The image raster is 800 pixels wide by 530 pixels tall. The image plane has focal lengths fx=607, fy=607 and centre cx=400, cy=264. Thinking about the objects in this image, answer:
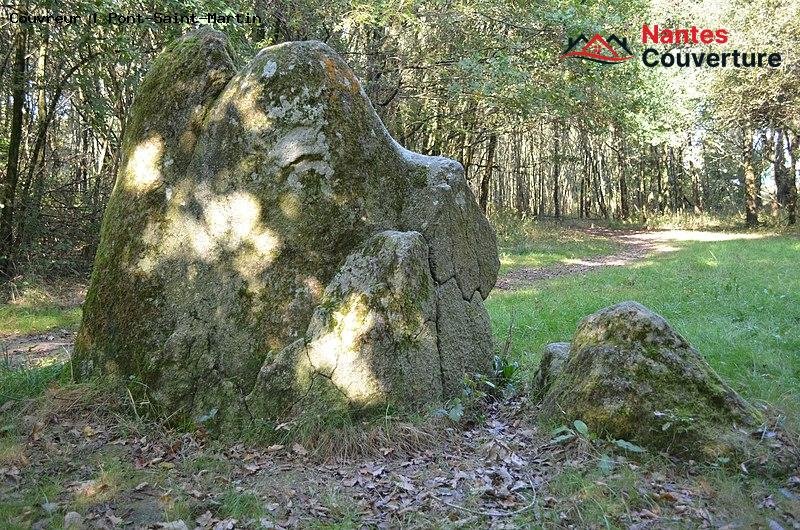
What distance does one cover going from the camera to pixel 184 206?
5.59m

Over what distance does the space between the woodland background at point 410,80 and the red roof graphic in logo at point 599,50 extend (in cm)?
27

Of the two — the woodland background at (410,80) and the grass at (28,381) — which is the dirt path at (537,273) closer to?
the grass at (28,381)

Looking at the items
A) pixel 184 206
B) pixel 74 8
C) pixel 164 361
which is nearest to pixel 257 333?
pixel 164 361

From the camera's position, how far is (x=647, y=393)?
4453mm

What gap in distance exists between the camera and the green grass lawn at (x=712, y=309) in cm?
646

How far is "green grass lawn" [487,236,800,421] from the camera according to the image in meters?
6.46

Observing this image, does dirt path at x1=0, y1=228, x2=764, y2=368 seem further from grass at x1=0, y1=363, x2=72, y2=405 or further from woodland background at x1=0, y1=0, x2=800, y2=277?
woodland background at x1=0, y1=0, x2=800, y2=277

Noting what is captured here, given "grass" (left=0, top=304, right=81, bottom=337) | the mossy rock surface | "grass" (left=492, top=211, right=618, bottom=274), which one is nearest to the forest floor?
the mossy rock surface

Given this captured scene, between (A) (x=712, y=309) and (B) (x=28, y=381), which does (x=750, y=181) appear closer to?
(A) (x=712, y=309)

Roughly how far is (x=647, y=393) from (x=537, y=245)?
1781 centimetres

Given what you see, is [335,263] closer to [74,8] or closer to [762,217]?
[74,8]

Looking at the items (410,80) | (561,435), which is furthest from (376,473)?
(410,80)

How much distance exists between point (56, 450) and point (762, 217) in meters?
31.8

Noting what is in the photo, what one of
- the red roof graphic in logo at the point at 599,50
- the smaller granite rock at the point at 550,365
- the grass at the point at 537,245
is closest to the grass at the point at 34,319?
the smaller granite rock at the point at 550,365
